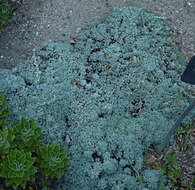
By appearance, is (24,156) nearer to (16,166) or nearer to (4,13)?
(16,166)

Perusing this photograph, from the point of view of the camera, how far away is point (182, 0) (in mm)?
4258

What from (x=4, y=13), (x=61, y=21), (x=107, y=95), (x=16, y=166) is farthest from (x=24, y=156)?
(x=61, y=21)

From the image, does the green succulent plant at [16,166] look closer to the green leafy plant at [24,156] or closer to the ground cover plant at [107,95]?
the green leafy plant at [24,156]

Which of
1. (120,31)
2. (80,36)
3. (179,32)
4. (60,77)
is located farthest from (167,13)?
(60,77)

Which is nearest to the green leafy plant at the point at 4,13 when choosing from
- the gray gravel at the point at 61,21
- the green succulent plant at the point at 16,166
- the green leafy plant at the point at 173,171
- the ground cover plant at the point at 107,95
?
the gray gravel at the point at 61,21

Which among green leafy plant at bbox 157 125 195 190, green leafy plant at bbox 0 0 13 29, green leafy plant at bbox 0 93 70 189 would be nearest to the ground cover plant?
green leafy plant at bbox 157 125 195 190

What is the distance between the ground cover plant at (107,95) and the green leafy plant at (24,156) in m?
0.40

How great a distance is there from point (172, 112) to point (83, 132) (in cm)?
102

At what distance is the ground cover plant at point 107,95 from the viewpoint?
2.89m

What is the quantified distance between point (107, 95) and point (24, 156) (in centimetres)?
130

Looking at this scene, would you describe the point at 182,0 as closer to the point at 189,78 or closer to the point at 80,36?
the point at 80,36

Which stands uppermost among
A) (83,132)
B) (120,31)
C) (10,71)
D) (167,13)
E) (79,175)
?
(167,13)

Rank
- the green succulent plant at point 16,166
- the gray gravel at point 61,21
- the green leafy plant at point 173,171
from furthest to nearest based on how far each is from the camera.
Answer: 1. the gray gravel at point 61,21
2. the green leafy plant at point 173,171
3. the green succulent plant at point 16,166

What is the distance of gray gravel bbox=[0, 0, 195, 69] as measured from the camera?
370cm
